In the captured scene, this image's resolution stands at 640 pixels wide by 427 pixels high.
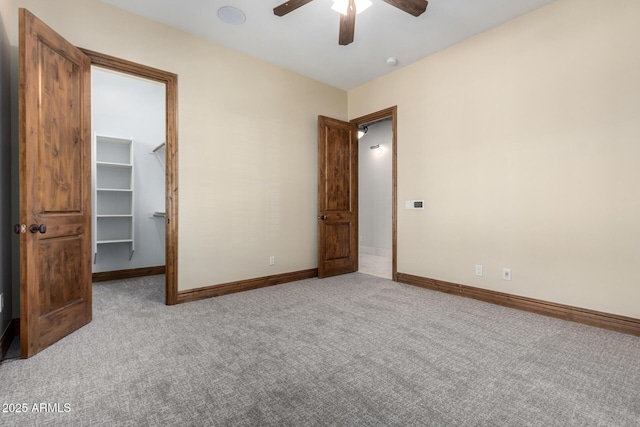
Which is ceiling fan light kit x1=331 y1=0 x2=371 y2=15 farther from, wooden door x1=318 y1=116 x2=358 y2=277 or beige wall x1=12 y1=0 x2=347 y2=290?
wooden door x1=318 y1=116 x2=358 y2=277

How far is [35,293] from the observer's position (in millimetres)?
2053

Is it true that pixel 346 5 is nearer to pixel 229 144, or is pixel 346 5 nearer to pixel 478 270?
Result: pixel 229 144

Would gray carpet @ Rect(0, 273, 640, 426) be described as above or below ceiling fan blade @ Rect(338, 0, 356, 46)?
below

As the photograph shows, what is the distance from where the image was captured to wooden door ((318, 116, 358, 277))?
439 centimetres

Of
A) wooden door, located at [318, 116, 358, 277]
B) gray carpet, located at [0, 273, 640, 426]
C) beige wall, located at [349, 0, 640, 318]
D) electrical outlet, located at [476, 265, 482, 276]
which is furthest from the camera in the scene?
wooden door, located at [318, 116, 358, 277]

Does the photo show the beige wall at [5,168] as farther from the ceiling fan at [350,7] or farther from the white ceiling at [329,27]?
the ceiling fan at [350,7]

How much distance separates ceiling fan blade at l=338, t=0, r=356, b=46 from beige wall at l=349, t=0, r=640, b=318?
63.4 inches

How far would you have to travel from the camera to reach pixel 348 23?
8.05 ft

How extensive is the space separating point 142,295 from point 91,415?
226 cm

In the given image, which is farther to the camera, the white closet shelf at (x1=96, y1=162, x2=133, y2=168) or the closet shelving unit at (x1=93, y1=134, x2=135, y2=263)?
the closet shelving unit at (x1=93, y1=134, x2=135, y2=263)

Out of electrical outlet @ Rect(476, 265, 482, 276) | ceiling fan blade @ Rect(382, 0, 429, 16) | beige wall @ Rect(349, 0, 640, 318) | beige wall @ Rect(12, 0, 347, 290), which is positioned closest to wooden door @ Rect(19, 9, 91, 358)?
beige wall @ Rect(12, 0, 347, 290)

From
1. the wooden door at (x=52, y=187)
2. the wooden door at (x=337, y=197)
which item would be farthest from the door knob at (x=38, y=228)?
the wooden door at (x=337, y=197)

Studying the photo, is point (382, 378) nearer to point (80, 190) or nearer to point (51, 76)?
point (80, 190)

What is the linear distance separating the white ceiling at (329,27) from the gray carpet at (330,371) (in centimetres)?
289
